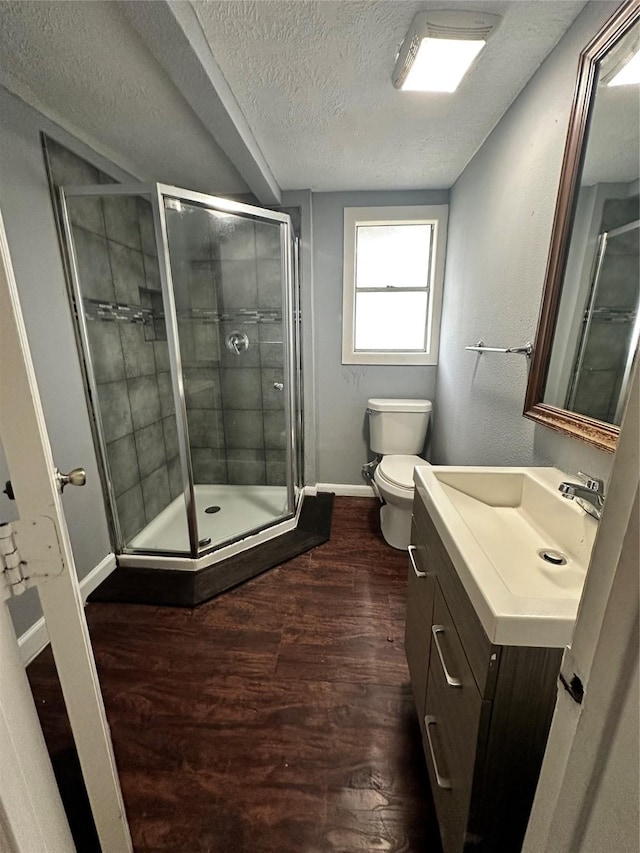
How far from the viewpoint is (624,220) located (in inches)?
32.8

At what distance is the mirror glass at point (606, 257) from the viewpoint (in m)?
0.82

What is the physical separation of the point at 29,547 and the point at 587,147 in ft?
5.41

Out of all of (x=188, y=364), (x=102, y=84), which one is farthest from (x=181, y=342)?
(x=102, y=84)

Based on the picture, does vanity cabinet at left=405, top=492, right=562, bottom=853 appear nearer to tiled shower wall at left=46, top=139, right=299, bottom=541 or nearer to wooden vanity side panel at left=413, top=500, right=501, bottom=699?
wooden vanity side panel at left=413, top=500, right=501, bottom=699

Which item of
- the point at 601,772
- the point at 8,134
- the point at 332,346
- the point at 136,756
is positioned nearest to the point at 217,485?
the point at 332,346

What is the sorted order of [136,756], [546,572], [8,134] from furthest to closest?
[8,134], [136,756], [546,572]

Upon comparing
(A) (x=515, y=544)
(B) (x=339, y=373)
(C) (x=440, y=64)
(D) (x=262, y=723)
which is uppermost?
(C) (x=440, y=64)

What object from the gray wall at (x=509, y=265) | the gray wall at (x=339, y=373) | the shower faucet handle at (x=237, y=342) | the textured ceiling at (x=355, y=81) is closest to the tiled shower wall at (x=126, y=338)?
the shower faucet handle at (x=237, y=342)

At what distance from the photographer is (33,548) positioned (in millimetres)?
547

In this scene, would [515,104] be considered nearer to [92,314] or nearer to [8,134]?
[8,134]

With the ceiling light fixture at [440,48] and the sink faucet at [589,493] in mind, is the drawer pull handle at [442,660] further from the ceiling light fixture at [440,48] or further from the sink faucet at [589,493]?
the ceiling light fixture at [440,48]

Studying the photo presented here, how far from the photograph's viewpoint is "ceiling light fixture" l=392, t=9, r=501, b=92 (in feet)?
3.35

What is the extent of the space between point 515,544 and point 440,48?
1.62 m

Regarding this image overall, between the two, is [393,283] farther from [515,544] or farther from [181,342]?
[515,544]
